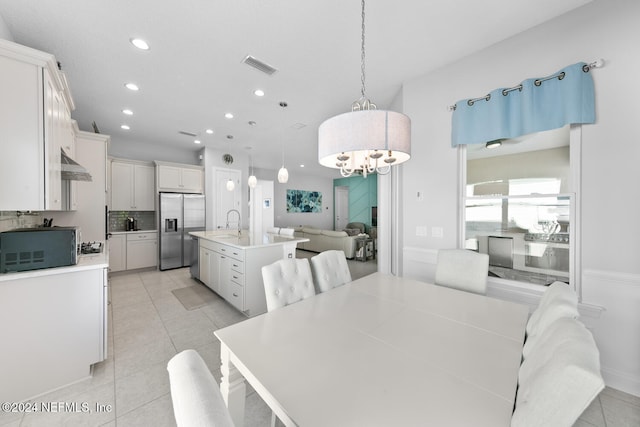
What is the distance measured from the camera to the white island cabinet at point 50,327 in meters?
1.62

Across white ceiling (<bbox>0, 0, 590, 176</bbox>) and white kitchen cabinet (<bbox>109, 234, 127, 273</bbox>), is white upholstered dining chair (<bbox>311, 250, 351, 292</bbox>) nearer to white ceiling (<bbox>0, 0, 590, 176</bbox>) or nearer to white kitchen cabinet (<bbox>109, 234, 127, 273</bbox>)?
white ceiling (<bbox>0, 0, 590, 176</bbox>)

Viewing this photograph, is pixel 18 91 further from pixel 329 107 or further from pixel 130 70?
pixel 329 107

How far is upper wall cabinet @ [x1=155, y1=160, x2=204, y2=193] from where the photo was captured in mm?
5078

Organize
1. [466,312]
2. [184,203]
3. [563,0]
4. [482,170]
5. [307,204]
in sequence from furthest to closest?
[307,204]
[184,203]
[482,170]
[563,0]
[466,312]

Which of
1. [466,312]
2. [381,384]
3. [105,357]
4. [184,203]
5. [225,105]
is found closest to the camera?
[381,384]

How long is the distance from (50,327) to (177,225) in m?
3.59

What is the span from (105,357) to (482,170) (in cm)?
396

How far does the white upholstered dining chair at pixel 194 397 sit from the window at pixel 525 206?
270cm

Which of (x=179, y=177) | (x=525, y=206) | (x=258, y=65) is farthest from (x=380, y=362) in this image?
(x=179, y=177)

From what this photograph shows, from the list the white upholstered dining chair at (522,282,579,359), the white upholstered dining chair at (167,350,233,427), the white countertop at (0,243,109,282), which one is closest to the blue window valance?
the white upholstered dining chair at (522,282,579,359)

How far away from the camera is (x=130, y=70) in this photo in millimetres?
2605

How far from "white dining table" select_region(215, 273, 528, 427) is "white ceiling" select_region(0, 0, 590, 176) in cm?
224

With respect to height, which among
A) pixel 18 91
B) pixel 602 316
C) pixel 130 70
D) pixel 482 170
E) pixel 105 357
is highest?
pixel 130 70

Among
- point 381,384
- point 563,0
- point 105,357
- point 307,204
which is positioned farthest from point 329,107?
point 307,204
